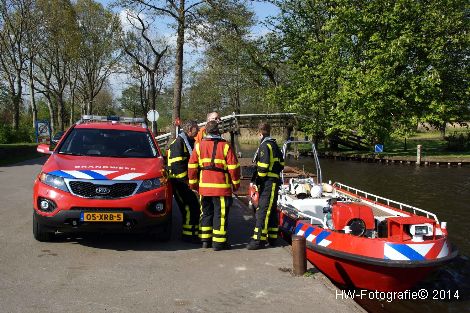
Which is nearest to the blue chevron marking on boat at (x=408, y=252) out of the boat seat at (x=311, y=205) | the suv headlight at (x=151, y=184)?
the boat seat at (x=311, y=205)

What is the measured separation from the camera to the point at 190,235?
303 inches

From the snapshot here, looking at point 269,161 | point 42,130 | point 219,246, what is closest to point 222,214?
point 219,246

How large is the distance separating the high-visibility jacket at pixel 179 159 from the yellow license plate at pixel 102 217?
1.36 metres

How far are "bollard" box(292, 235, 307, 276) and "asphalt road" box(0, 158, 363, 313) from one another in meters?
0.13

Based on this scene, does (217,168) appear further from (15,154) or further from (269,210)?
(15,154)

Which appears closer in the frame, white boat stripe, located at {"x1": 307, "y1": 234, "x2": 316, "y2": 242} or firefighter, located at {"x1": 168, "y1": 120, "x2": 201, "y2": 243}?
firefighter, located at {"x1": 168, "y1": 120, "x2": 201, "y2": 243}

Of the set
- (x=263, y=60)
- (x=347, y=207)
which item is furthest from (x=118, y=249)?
(x=263, y=60)

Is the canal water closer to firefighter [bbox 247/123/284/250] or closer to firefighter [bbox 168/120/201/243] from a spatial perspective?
firefighter [bbox 247/123/284/250]

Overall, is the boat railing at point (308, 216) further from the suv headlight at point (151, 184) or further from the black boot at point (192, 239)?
the suv headlight at point (151, 184)

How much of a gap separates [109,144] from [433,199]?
43.8 ft

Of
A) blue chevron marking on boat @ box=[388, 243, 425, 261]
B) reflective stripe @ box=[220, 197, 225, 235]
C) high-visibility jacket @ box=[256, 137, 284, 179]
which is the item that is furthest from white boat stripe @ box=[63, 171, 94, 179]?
blue chevron marking on boat @ box=[388, 243, 425, 261]

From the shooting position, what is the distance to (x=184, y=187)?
7.73 metres

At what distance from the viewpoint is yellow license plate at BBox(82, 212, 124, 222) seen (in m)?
6.52

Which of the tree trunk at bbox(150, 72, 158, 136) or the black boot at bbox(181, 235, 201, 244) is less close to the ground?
the tree trunk at bbox(150, 72, 158, 136)
